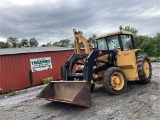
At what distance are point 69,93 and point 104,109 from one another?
1.34 meters

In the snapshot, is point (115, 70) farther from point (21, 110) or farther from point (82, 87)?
point (21, 110)

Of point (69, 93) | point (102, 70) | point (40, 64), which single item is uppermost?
point (40, 64)

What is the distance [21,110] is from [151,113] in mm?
4087

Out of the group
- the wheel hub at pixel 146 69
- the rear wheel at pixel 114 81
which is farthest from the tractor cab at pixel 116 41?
the rear wheel at pixel 114 81

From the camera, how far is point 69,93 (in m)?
7.17

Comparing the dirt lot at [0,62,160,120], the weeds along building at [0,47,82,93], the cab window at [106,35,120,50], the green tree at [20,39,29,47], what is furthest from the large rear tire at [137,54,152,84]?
the green tree at [20,39,29,47]

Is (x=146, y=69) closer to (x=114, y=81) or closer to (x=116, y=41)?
(x=116, y=41)

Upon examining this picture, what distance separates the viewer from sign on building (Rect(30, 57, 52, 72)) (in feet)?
52.3

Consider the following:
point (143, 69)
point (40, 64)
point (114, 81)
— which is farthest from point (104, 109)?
point (40, 64)

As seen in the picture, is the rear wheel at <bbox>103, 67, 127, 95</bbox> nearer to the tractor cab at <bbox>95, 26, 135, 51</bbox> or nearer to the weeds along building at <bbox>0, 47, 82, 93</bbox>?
the tractor cab at <bbox>95, 26, 135, 51</bbox>

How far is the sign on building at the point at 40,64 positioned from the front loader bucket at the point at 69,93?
27.9 feet

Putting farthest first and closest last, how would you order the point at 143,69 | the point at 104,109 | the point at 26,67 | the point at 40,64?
the point at 40,64
the point at 26,67
the point at 143,69
the point at 104,109

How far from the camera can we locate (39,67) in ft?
53.8

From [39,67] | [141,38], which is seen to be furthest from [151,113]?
A: [141,38]
